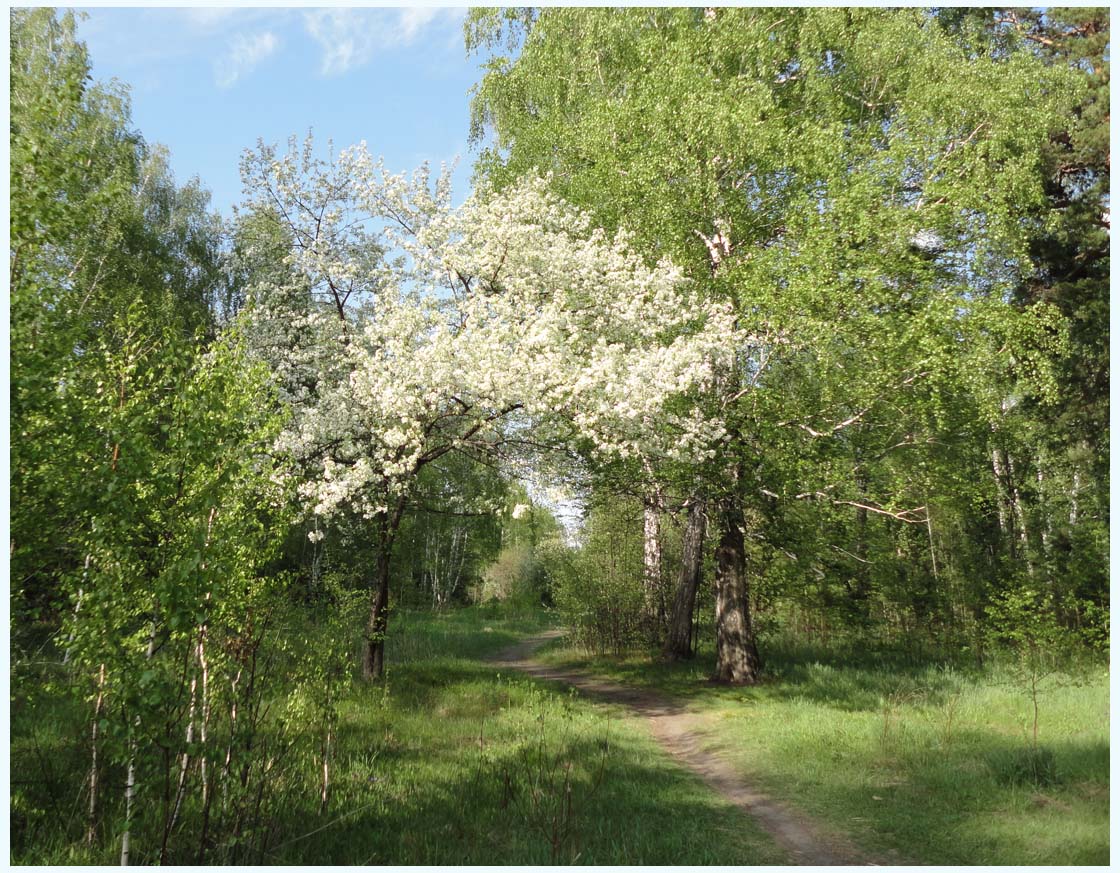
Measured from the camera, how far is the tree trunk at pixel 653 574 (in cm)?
2023

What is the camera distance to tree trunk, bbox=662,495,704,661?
1803 cm

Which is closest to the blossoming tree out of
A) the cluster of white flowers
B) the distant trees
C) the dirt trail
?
the cluster of white flowers

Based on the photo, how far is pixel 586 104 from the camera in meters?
17.5

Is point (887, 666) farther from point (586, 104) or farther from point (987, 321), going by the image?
point (586, 104)

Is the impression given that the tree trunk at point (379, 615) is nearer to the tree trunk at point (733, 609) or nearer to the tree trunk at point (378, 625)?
the tree trunk at point (378, 625)

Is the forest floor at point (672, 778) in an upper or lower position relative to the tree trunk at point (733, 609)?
lower

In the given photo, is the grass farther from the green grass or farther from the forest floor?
the green grass

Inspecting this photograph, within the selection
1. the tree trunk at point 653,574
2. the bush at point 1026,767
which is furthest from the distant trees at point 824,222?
the bush at point 1026,767

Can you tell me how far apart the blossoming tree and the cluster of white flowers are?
1.6 inches

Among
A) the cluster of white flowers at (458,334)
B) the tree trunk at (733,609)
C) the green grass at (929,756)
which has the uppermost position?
the cluster of white flowers at (458,334)

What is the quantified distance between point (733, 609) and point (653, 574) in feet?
15.4

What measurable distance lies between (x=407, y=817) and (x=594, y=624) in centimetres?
1440

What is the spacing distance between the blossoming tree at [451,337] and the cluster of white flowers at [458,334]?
0.04 metres

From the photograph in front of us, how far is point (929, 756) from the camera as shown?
8.96m
